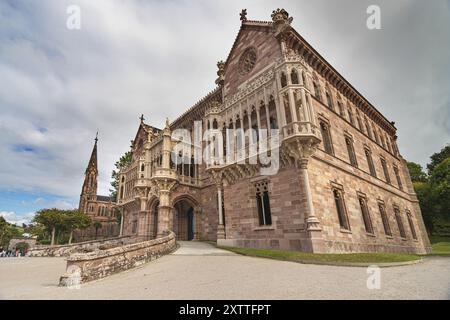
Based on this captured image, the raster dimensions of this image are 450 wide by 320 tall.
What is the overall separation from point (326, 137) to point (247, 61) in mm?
9909

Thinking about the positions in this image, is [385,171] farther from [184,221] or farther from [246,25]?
[184,221]

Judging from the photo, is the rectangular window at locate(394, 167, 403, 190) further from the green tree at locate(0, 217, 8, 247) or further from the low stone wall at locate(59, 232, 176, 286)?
the green tree at locate(0, 217, 8, 247)

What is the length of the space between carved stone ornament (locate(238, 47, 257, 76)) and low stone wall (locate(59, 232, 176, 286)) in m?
16.2

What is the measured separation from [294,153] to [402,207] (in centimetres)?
1989

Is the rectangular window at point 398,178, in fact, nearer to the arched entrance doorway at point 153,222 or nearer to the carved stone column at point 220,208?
the carved stone column at point 220,208

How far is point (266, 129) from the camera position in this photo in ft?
54.9

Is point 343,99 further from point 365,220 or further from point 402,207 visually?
point 402,207

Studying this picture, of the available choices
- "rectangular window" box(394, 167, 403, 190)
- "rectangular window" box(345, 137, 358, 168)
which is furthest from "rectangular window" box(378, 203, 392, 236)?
"rectangular window" box(394, 167, 403, 190)

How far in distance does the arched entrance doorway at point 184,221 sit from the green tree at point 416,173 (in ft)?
152

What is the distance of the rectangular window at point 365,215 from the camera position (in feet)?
57.2

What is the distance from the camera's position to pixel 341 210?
1537 cm

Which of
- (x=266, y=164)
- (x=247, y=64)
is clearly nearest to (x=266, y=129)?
(x=266, y=164)

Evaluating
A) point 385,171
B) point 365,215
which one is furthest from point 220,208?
point 385,171

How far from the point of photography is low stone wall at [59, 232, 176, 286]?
7773 mm
